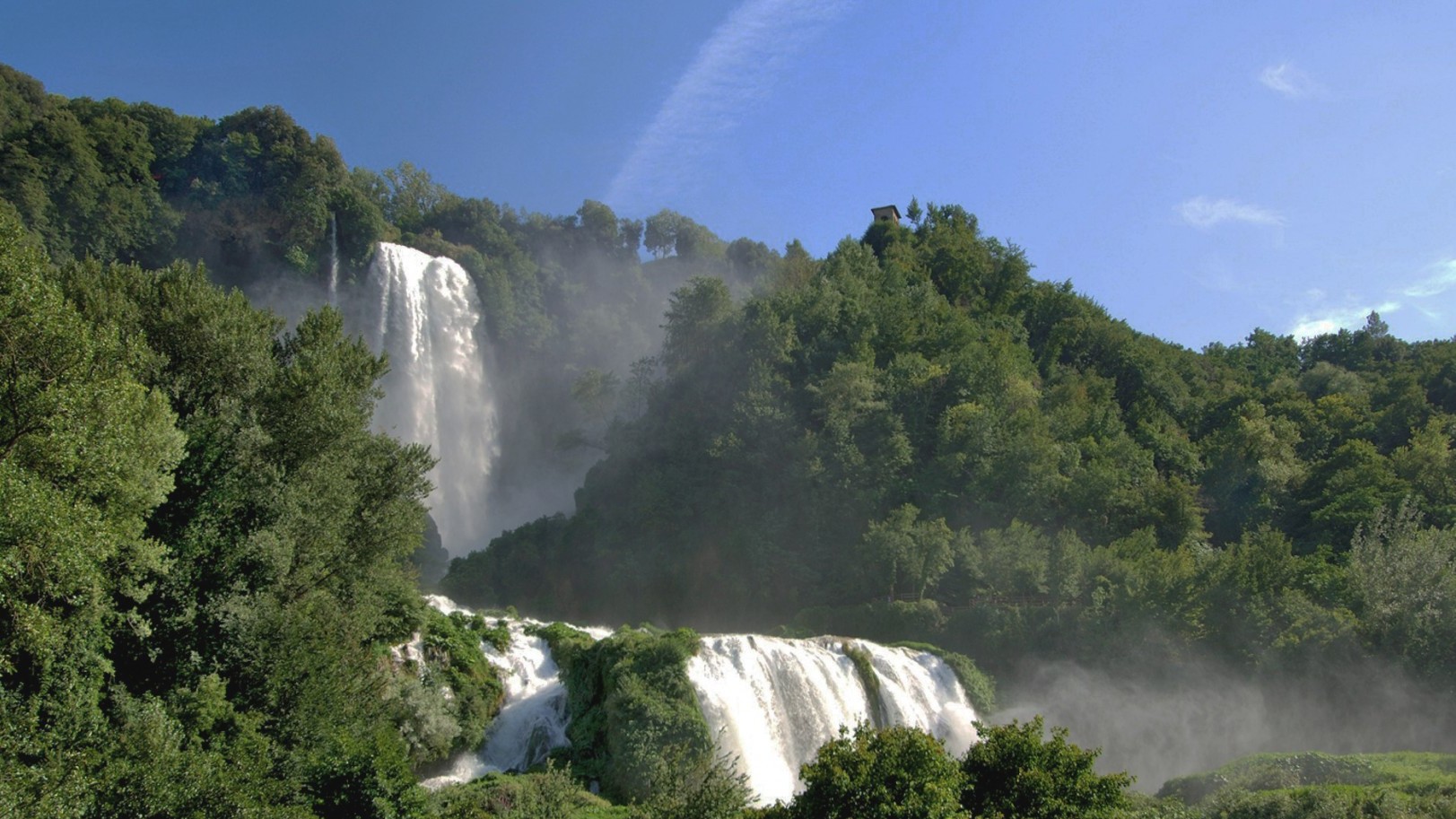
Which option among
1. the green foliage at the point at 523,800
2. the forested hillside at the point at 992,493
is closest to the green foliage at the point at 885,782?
the green foliage at the point at 523,800

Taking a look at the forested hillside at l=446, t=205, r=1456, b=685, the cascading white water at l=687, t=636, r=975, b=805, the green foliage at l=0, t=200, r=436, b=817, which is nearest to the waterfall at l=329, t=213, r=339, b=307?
the forested hillside at l=446, t=205, r=1456, b=685

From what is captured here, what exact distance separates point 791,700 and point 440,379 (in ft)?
153

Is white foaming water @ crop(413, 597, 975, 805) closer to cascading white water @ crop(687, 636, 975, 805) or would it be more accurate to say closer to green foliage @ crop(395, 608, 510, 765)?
cascading white water @ crop(687, 636, 975, 805)

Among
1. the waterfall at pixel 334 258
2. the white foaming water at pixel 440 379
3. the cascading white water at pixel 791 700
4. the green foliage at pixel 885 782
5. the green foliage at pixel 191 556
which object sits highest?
the waterfall at pixel 334 258

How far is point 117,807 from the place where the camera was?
1625 cm

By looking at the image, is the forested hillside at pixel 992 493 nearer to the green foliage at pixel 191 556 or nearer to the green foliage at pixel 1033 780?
the green foliage at pixel 191 556

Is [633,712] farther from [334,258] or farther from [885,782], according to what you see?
[334,258]

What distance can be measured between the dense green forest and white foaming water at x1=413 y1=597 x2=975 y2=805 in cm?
119

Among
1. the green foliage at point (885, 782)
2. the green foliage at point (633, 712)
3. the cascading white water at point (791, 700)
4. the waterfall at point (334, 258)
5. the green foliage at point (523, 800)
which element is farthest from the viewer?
the waterfall at point (334, 258)

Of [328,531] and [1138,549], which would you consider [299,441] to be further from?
[1138,549]

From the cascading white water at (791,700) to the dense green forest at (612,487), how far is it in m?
2.01

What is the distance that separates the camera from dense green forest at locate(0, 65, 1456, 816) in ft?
57.2

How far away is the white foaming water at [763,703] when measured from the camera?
29453mm

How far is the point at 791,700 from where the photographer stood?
31.8 metres
